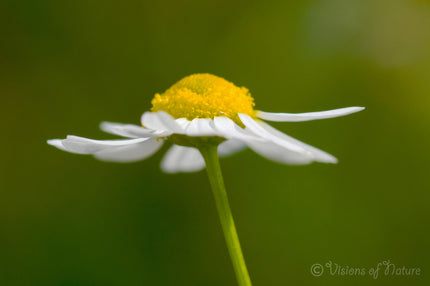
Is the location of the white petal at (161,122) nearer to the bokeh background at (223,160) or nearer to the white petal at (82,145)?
the white petal at (82,145)

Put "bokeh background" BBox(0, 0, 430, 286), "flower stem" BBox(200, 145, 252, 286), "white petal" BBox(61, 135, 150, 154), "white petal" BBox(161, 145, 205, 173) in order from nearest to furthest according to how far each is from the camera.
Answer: "flower stem" BBox(200, 145, 252, 286), "white petal" BBox(61, 135, 150, 154), "white petal" BBox(161, 145, 205, 173), "bokeh background" BBox(0, 0, 430, 286)

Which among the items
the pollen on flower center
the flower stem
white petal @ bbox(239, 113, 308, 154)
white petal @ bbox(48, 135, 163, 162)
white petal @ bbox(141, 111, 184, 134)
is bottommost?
the flower stem

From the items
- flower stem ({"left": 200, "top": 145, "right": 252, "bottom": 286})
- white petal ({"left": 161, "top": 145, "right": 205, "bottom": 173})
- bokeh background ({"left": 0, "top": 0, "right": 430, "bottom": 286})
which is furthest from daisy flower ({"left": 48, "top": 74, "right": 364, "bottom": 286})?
bokeh background ({"left": 0, "top": 0, "right": 430, "bottom": 286})

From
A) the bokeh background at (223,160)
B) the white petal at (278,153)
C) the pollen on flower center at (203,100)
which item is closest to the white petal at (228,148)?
the pollen on flower center at (203,100)

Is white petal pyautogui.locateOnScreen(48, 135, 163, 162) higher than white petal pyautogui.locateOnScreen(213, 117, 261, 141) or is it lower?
higher

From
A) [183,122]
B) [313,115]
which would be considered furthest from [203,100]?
[313,115]

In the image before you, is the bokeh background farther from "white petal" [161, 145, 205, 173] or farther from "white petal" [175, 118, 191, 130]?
"white petal" [175, 118, 191, 130]
